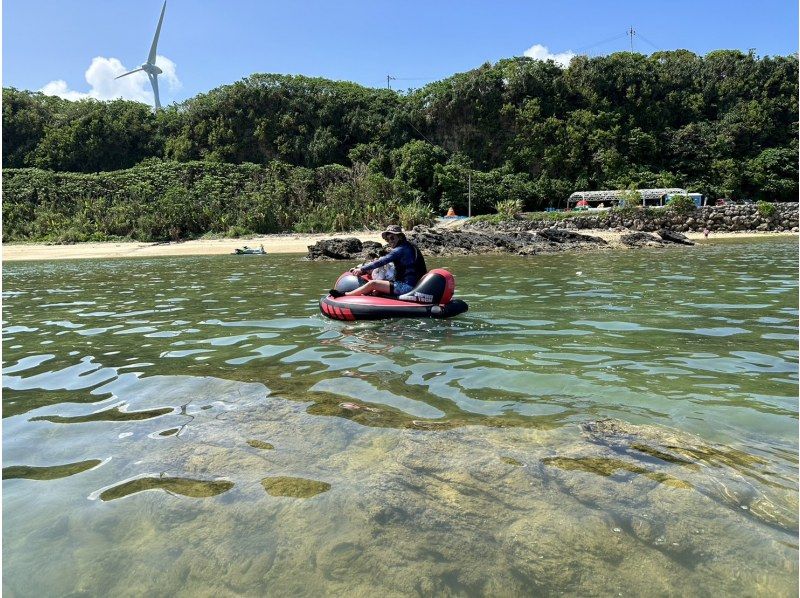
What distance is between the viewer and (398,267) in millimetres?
8203

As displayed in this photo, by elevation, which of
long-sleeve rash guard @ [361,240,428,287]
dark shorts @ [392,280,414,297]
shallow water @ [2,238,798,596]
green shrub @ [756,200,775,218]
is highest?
green shrub @ [756,200,775,218]

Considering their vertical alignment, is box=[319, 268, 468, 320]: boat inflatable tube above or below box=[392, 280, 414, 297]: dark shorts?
below

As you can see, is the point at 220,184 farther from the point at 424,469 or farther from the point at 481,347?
the point at 424,469

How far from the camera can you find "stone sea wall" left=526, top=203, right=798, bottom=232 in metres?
33.3

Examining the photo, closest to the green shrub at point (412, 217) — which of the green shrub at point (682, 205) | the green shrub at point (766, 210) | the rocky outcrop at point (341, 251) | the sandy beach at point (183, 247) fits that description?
the sandy beach at point (183, 247)

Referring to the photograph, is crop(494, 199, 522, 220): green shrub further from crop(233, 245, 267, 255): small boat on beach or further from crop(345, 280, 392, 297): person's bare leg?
crop(345, 280, 392, 297): person's bare leg

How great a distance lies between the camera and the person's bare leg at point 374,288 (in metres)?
8.06

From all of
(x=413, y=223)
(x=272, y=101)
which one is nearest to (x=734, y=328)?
(x=413, y=223)

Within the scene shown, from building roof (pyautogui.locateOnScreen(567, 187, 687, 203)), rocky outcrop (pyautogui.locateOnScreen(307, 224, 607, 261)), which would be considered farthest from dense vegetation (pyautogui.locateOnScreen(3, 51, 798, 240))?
rocky outcrop (pyautogui.locateOnScreen(307, 224, 607, 261))

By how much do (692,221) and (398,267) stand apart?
3112 centimetres

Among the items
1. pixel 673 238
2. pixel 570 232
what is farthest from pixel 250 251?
pixel 673 238

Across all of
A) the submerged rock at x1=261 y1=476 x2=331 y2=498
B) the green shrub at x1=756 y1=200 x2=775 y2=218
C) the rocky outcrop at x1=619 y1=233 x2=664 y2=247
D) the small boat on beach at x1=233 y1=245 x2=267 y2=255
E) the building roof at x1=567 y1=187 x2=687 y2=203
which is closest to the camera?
the submerged rock at x1=261 y1=476 x2=331 y2=498

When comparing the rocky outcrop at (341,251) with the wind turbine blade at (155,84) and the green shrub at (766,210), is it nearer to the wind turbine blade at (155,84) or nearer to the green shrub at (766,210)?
the green shrub at (766,210)

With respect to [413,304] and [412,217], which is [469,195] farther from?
[413,304]
